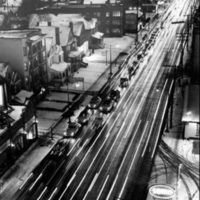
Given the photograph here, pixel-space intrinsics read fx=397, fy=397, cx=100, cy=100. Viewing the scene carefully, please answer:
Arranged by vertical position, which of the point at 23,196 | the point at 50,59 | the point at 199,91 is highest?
the point at 199,91

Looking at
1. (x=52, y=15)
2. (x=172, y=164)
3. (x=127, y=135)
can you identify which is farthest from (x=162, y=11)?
(x=172, y=164)

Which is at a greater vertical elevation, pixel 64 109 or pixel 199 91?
pixel 199 91

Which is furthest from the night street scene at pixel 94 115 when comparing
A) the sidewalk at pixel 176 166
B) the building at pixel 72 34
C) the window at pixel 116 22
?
the window at pixel 116 22

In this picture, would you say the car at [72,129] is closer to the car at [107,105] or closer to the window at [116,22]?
the car at [107,105]

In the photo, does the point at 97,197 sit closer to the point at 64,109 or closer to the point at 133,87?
the point at 64,109

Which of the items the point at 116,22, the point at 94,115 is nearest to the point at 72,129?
the point at 94,115

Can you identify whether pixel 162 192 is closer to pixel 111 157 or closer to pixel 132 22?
pixel 111 157
